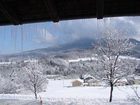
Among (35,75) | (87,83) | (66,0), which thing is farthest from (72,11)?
(87,83)

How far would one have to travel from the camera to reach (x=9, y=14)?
552 centimetres

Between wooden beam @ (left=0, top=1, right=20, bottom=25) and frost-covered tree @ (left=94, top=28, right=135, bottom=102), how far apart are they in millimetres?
28098

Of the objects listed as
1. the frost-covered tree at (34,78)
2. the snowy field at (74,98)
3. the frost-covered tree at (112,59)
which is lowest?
the snowy field at (74,98)

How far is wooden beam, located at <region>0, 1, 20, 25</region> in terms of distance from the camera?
524 centimetres

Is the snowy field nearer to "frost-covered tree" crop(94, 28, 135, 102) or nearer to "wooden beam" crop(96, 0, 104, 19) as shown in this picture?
"frost-covered tree" crop(94, 28, 135, 102)

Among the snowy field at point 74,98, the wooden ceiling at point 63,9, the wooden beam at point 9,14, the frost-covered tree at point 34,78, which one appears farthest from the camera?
the frost-covered tree at point 34,78

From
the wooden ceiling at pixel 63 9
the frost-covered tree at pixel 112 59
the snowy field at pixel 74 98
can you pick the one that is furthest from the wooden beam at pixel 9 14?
the frost-covered tree at pixel 112 59

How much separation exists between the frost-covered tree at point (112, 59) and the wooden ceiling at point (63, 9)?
92.1ft

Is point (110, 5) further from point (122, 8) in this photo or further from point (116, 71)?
point (116, 71)

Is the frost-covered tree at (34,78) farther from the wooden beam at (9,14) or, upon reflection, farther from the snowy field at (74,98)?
the wooden beam at (9,14)

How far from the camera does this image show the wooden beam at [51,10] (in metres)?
5.05

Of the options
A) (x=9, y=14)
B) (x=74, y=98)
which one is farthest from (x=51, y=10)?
(x=74, y=98)

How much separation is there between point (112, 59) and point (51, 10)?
1136 inches

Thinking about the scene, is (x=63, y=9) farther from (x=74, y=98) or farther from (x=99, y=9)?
(x=74, y=98)
